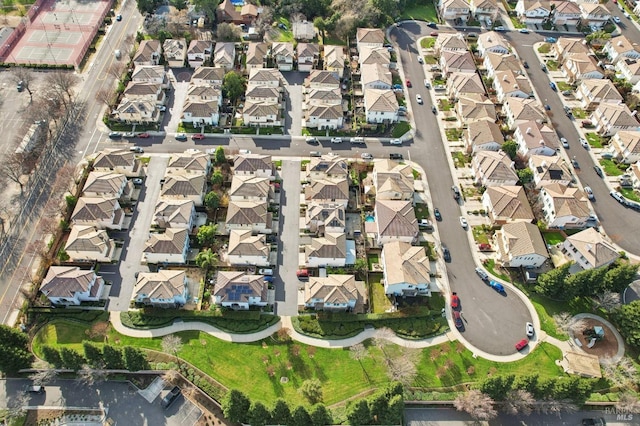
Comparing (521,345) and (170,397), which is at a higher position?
(521,345)

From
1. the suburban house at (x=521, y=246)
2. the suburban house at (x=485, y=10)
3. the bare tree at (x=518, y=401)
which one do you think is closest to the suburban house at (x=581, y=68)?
the suburban house at (x=485, y=10)

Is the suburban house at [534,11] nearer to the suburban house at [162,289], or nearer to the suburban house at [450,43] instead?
the suburban house at [450,43]

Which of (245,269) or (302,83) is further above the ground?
(302,83)

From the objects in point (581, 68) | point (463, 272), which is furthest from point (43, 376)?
point (581, 68)

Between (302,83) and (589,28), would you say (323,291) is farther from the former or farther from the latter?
(589,28)

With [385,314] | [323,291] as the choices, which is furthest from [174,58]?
[385,314]

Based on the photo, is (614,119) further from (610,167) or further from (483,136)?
(483,136)
